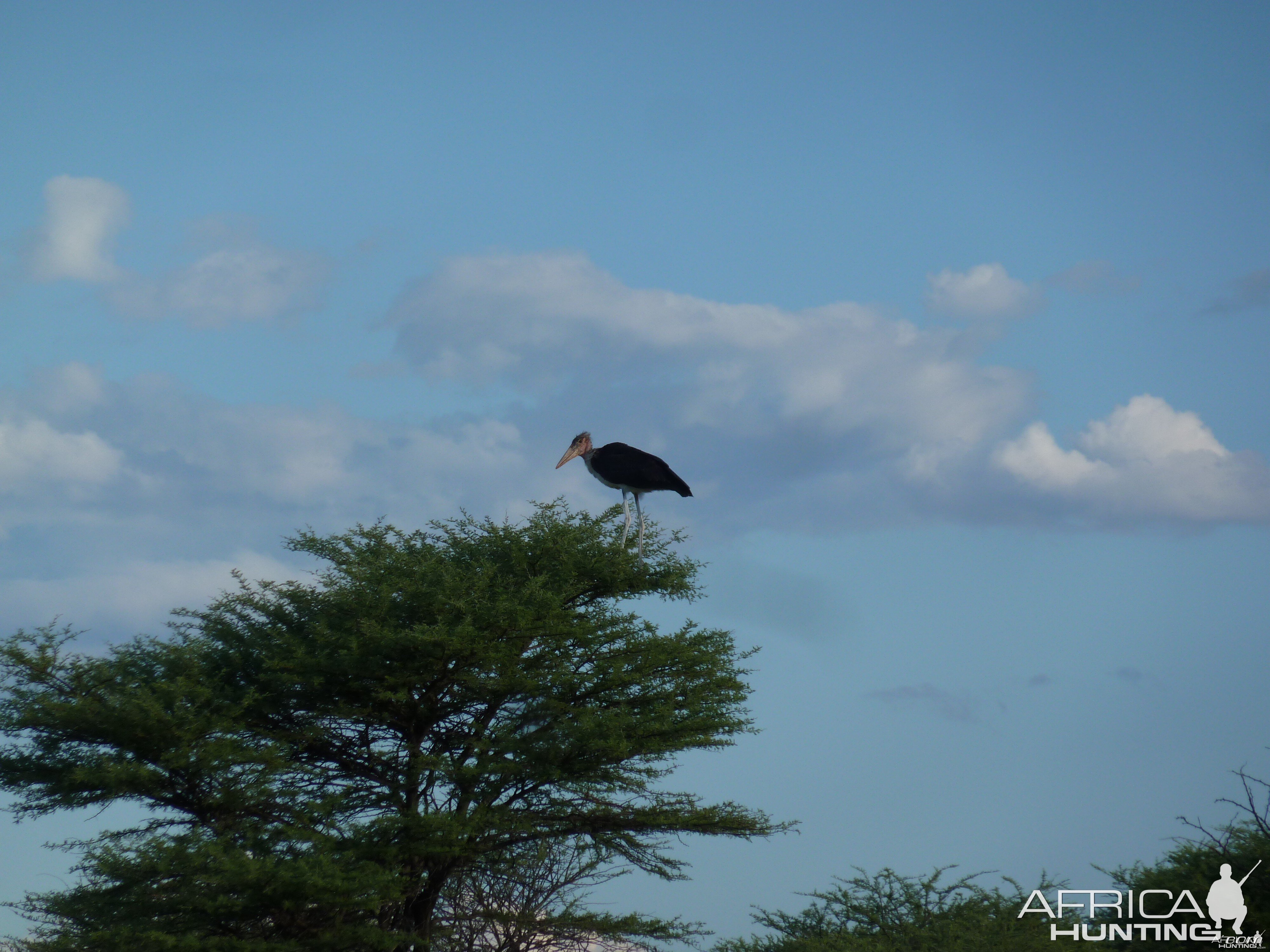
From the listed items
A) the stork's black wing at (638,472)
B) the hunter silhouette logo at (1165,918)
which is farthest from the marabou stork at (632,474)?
the hunter silhouette logo at (1165,918)

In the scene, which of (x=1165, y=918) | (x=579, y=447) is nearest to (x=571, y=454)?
(x=579, y=447)

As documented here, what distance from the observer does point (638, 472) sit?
20016mm

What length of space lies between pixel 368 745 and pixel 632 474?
20.7 ft

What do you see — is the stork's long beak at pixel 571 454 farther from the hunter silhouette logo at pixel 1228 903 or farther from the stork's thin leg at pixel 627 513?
the hunter silhouette logo at pixel 1228 903

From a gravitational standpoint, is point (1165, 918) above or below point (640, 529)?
below

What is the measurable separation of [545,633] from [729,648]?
4110 millimetres

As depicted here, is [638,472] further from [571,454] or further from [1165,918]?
[1165,918]

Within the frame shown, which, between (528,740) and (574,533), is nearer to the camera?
(528,740)

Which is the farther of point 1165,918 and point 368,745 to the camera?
point 368,745

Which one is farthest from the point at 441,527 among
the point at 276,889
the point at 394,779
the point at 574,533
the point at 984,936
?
the point at 984,936

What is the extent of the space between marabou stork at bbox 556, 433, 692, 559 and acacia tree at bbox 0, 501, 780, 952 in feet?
3.01

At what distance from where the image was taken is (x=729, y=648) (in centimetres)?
2123

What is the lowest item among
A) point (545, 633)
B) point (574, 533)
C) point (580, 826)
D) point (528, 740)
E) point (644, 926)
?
point (644, 926)

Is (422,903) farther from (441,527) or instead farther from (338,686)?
(441,527)
